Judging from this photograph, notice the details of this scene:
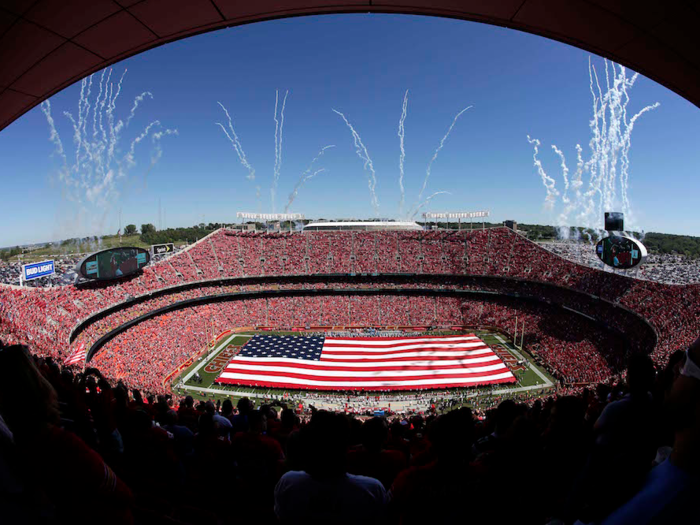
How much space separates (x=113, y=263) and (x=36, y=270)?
19.7 feet

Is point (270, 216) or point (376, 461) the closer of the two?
point (376, 461)

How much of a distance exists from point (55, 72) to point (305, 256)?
147 feet

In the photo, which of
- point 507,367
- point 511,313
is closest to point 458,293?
point 511,313

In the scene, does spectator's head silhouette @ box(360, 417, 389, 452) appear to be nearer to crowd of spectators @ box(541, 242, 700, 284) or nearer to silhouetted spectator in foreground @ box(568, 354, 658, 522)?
silhouetted spectator in foreground @ box(568, 354, 658, 522)

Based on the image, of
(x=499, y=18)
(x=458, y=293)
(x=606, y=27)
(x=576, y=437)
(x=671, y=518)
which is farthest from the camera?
(x=458, y=293)

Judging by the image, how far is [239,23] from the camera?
4.11 meters

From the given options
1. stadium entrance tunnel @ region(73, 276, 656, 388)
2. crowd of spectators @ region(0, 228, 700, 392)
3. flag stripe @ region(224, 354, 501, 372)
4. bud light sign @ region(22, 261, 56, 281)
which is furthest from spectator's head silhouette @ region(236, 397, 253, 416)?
bud light sign @ region(22, 261, 56, 281)

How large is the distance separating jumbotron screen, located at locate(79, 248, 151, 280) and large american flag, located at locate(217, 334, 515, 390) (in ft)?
49.1

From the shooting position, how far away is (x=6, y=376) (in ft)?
4.93

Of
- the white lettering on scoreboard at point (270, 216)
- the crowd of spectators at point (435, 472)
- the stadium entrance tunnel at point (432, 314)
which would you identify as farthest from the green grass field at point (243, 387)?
the white lettering on scoreboard at point (270, 216)

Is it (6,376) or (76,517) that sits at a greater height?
(6,376)

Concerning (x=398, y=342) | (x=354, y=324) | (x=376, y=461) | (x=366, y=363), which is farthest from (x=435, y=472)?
(x=354, y=324)

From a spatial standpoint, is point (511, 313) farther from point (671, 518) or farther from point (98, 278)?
point (98, 278)

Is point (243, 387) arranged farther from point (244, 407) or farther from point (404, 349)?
point (244, 407)
